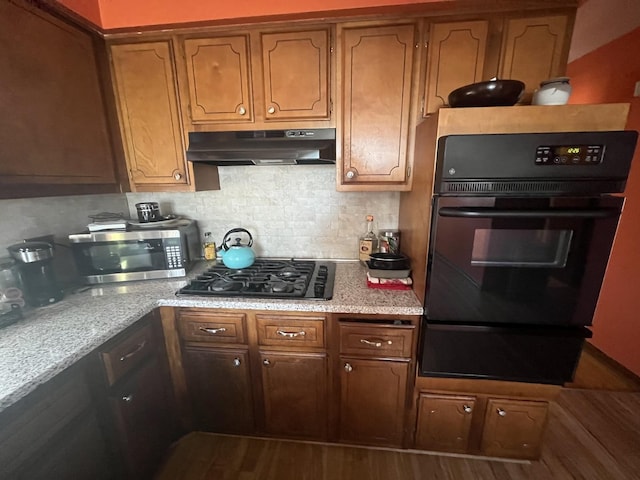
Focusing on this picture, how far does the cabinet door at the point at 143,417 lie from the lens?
1130 millimetres

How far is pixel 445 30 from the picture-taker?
4.05 ft

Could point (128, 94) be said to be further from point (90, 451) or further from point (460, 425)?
point (460, 425)

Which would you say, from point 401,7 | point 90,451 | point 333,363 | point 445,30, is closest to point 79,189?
point 90,451

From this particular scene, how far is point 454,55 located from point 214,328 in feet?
5.91

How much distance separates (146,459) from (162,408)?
21 centimetres

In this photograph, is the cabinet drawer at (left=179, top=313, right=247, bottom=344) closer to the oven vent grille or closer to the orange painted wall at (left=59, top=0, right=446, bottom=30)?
the oven vent grille

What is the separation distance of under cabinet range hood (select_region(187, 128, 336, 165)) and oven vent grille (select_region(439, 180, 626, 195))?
647mm

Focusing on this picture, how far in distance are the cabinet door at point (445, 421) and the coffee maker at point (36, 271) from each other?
1.91 meters

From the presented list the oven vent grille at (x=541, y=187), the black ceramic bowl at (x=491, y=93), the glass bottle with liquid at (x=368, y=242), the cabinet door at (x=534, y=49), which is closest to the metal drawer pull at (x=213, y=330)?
the glass bottle with liquid at (x=368, y=242)

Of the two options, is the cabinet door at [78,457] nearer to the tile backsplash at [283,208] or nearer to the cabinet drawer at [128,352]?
the cabinet drawer at [128,352]

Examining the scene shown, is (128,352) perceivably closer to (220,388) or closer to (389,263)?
(220,388)

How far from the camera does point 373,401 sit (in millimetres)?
1369

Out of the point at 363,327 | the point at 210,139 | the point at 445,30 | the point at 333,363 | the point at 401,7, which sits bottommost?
the point at 333,363

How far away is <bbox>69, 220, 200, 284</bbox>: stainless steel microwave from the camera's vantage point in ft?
4.68
